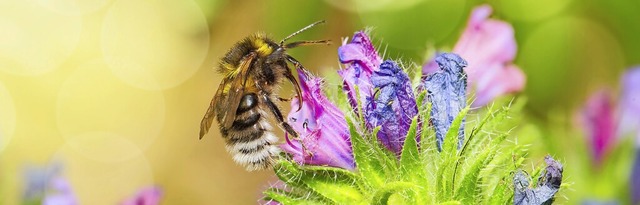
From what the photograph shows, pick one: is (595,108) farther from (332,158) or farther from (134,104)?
(134,104)

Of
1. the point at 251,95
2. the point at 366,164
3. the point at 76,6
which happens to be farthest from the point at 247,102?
the point at 76,6

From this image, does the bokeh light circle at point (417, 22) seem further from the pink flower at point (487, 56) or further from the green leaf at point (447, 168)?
the green leaf at point (447, 168)

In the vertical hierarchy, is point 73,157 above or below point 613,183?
above

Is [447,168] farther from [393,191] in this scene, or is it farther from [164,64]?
[164,64]

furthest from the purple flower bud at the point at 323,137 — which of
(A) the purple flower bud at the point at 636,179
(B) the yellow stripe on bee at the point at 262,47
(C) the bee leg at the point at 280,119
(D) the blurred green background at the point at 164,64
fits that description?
(D) the blurred green background at the point at 164,64

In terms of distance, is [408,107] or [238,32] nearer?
[408,107]

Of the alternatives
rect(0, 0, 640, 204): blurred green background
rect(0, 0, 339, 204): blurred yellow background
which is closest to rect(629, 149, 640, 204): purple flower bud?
rect(0, 0, 640, 204): blurred green background

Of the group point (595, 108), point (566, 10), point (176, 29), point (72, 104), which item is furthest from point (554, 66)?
point (72, 104)
